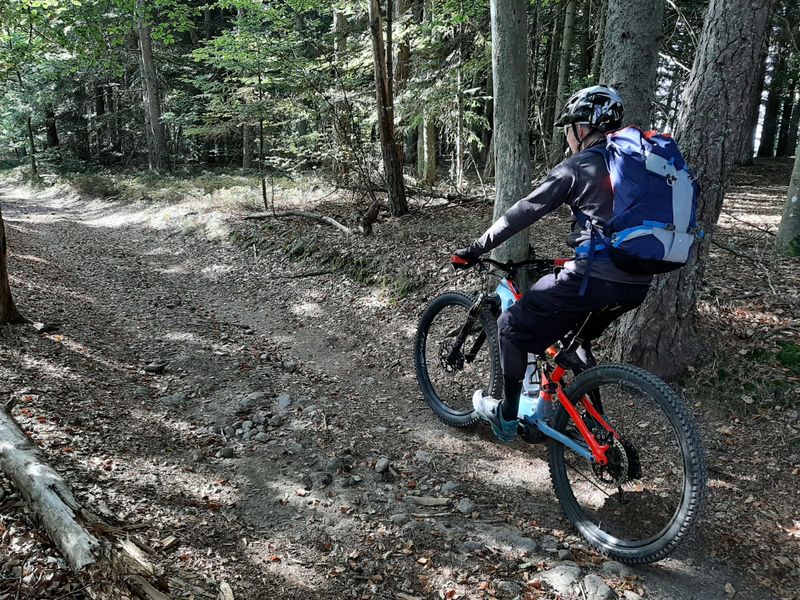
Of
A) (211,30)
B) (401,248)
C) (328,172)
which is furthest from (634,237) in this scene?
(211,30)

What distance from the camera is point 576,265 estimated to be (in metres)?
3.28

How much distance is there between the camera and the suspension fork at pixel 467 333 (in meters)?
4.59

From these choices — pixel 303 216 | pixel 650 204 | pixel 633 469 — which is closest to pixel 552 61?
pixel 303 216

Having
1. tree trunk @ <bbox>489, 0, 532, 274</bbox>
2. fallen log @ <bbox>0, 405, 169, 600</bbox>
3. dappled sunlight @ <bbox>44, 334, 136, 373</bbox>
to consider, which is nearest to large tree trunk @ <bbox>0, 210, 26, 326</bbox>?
dappled sunlight @ <bbox>44, 334, 136, 373</bbox>

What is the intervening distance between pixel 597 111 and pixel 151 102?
73.1 feet

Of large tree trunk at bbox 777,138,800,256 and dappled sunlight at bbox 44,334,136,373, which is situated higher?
large tree trunk at bbox 777,138,800,256

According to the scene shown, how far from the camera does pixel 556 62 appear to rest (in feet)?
59.8

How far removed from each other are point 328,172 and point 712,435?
12548mm

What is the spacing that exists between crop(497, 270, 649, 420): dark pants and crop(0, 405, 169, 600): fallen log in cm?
252

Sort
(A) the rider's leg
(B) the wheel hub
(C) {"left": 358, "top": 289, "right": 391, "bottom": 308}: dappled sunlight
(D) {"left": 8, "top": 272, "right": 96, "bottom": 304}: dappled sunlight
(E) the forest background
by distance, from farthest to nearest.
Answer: (C) {"left": 358, "top": 289, "right": 391, "bottom": 308}: dappled sunlight
(D) {"left": 8, "top": 272, "right": 96, "bottom": 304}: dappled sunlight
(B) the wheel hub
(E) the forest background
(A) the rider's leg

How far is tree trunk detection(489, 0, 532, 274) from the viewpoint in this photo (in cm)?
569

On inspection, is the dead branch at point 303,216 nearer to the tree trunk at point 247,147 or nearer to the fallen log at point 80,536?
the fallen log at point 80,536

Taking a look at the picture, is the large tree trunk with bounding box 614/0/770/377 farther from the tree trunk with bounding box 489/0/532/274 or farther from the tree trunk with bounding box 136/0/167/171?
the tree trunk with bounding box 136/0/167/171

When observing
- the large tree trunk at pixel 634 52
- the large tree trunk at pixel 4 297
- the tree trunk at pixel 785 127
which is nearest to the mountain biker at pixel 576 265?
the large tree trunk at pixel 634 52
